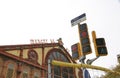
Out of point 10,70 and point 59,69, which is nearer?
point 10,70

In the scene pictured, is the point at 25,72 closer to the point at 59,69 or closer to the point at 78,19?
the point at 59,69

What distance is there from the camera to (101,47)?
9.28 metres

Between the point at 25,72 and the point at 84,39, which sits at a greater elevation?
the point at 84,39

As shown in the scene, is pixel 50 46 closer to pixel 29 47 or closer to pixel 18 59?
pixel 29 47

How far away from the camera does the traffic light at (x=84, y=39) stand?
359 inches

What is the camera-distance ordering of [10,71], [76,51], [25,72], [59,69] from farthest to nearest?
[59,69]
[25,72]
[10,71]
[76,51]

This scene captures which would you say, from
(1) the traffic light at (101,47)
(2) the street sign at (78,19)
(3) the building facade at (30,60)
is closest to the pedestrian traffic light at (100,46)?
(1) the traffic light at (101,47)

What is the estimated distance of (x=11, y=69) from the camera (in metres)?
23.4

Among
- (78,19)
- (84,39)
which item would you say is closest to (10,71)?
(78,19)

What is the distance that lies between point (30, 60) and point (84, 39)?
1779 cm

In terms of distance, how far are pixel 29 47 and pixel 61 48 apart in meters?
7.78

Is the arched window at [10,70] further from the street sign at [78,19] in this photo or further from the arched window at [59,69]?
the street sign at [78,19]

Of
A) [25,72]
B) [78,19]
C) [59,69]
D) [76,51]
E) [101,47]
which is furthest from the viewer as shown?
[59,69]

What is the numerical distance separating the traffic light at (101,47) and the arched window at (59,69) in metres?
19.8
